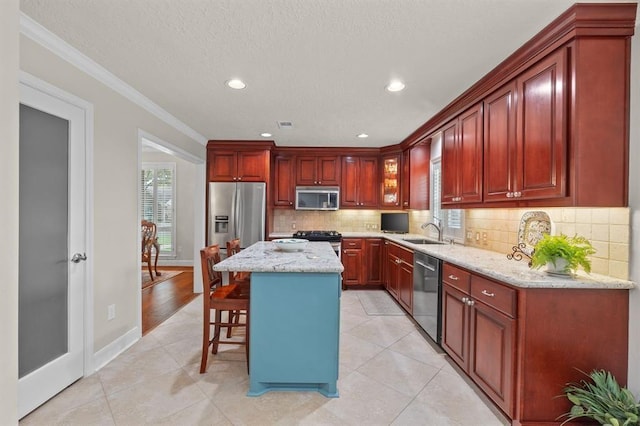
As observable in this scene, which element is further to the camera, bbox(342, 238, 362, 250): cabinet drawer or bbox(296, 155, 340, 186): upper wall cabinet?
bbox(296, 155, 340, 186): upper wall cabinet

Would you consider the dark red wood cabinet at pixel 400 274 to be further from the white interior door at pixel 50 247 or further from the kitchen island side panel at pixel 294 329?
the white interior door at pixel 50 247

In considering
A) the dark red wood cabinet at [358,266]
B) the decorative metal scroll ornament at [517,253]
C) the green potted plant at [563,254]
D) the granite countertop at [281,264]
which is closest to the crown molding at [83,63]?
the granite countertop at [281,264]

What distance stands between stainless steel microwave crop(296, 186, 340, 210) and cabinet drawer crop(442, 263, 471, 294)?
8.74 feet

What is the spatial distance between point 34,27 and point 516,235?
12.3 feet

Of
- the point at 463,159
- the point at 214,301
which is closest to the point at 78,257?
the point at 214,301

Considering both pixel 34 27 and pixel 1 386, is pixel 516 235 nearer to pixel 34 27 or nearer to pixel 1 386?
pixel 1 386

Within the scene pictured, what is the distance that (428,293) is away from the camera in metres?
2.79

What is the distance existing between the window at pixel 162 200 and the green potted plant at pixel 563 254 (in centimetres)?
665

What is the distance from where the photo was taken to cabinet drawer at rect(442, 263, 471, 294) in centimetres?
212

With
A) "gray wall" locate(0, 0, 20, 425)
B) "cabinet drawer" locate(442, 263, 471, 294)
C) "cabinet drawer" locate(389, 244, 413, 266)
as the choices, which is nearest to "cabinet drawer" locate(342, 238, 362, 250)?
"cabinet drawer" locate(389, 244, 413, 266)

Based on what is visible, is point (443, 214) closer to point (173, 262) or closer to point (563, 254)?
point (563, 254)

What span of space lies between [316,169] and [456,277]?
3.22 m

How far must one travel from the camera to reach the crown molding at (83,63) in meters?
1.72

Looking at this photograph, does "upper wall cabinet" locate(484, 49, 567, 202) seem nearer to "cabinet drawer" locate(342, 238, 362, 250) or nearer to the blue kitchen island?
the blue kitchen island
